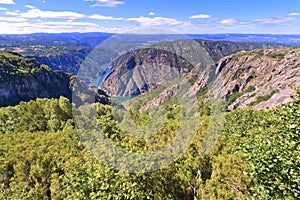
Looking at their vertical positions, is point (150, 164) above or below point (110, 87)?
above

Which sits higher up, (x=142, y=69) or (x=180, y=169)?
(x=142, y=69)

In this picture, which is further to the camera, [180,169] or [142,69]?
[142,69]

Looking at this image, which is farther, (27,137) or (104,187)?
(27,137)

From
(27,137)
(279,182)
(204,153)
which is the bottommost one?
(27,137)

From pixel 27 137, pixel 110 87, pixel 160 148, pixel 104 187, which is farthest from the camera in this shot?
pixel 110 87

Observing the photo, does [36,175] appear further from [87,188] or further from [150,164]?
[150,164]

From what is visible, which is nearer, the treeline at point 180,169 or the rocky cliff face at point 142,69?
the treeline at point 180,169

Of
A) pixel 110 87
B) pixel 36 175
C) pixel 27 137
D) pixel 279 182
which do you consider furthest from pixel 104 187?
pixel 110 87

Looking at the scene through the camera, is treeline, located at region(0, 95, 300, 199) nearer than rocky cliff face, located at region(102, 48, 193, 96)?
Yes
